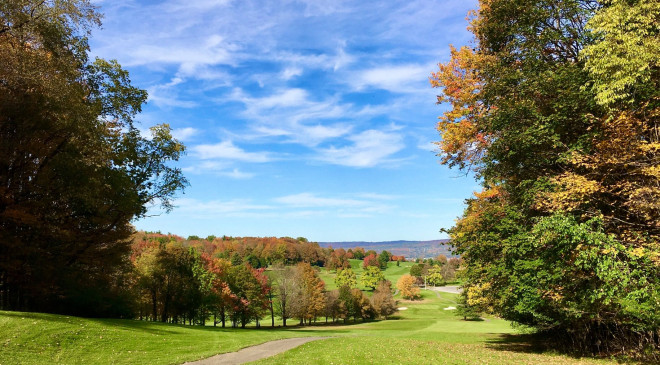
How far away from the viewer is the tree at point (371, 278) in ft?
355

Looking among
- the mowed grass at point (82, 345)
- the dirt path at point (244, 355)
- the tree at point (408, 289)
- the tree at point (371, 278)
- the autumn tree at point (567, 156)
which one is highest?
the autumn tree at point (567, 156)

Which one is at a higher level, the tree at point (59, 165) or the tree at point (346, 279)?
the tree at point (59, 165)

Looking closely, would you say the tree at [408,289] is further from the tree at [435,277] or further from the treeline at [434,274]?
the tree at [435,277]

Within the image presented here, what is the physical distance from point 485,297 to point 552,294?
7.15 metres

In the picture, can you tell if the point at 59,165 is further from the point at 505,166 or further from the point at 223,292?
the point at 223,292

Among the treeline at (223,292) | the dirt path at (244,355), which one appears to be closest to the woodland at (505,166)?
the dirt path at (244,355)

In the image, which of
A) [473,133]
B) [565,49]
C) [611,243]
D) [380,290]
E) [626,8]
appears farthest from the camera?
[380,290]

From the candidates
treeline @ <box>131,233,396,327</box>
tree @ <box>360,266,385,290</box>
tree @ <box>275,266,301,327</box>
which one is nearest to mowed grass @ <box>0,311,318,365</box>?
treeline @ <box>131,233,396,327</box>

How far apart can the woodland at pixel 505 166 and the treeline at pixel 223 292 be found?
638 inches

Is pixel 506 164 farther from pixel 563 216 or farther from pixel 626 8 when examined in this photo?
pixel 626 8

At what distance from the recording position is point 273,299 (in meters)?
68.0

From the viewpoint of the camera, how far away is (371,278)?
109 meters

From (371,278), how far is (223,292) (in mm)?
64097

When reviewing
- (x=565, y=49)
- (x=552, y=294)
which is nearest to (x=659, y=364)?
(x=552, y=294)
